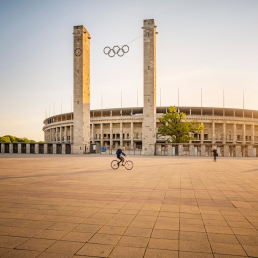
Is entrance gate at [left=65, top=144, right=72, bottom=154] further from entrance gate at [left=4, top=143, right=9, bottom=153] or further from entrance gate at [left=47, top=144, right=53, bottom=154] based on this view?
entrance gate at [left=4, top=143, right=9, bottom=153]

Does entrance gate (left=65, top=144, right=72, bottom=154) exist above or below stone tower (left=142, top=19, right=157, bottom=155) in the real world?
below

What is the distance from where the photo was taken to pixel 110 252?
3.73 meters

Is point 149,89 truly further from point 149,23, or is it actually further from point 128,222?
point 128,222

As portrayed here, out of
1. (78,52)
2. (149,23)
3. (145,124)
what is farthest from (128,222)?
(78,52)

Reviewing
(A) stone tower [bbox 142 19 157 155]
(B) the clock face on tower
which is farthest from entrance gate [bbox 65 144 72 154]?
(B) the clock face on tower

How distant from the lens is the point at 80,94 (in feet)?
136

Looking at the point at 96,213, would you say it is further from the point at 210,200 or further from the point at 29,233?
the point at 210,200

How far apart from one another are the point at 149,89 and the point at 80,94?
12.0 metres

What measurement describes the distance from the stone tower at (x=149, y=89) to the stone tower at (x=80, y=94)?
10680 millimetres

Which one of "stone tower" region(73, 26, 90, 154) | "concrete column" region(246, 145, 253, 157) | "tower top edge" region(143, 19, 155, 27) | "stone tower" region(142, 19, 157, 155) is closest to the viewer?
"concrete column" region(246, 145, 253, 157)

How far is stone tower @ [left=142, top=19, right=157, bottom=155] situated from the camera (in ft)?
125

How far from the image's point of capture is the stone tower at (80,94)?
136 ft

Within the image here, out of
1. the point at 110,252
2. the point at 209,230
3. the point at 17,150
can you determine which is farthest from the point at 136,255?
the point at 17,150

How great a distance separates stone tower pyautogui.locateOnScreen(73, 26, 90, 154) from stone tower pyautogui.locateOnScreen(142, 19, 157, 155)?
10.7m
